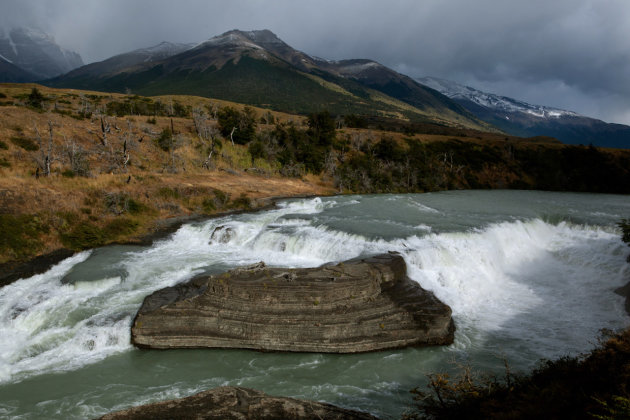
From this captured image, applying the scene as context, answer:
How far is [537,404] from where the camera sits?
4.66 metres

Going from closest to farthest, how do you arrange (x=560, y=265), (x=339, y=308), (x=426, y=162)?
(x=339, y=308) < (x=560, y=265) < (x=426, y=162)

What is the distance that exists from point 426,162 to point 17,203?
1815 inches

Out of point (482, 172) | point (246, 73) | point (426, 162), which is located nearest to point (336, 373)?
point (426, 162)

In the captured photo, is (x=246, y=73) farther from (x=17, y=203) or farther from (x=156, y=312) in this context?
(x=156, y=312)

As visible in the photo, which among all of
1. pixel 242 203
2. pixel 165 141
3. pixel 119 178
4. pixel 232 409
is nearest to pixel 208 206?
pixel 242 203

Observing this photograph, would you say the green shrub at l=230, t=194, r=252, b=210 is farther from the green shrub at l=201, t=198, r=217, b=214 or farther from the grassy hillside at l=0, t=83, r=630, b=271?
the green shrub at l=201, t=198, r=217, b=214

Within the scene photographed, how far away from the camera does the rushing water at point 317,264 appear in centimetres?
922

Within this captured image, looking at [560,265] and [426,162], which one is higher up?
[426,162]

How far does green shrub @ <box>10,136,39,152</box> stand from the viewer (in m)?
27.8

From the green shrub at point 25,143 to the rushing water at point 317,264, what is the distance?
17.3 m

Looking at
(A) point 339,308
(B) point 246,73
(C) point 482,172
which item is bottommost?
(A) point 339,308

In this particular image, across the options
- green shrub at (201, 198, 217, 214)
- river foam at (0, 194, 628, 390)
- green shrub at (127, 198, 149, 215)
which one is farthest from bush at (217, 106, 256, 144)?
river foam at (0, 194, 628, 390)

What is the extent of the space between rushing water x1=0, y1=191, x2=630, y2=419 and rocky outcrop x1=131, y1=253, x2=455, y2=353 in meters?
0.43

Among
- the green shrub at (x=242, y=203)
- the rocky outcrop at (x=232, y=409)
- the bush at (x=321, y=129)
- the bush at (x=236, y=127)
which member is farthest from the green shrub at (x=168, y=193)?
the bush at (x=321, y=129)
